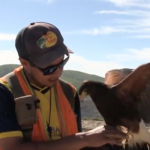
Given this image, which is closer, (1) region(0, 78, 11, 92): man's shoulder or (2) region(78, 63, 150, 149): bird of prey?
(1) region(0, 78, 11, 92): man's shoulder

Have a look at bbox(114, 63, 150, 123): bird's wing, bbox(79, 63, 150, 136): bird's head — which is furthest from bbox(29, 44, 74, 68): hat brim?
bbox(114, 63, 150, 123): bird's wing

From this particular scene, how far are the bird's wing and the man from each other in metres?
1.65

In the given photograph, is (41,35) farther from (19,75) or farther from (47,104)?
(47,104)

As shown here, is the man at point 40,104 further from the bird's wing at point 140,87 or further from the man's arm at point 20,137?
the bird's wing at point 140,87

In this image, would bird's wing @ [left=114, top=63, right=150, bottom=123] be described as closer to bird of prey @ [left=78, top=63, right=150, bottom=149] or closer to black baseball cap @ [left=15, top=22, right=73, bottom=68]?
bird of prey @ [left=78, top=63, right=150, bottom=149]

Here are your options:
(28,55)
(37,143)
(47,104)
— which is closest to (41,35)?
(28,55)

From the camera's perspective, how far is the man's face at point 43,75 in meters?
2.92

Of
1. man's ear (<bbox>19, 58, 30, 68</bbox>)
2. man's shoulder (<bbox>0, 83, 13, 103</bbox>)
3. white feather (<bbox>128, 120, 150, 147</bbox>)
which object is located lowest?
white feather (<bbox>128, 120, 150, 147</bbox>)

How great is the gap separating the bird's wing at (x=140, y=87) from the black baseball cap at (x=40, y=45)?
6.26 ft

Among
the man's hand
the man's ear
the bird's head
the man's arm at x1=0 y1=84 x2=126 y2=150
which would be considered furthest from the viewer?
the bird's head

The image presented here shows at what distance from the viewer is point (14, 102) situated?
2795mm

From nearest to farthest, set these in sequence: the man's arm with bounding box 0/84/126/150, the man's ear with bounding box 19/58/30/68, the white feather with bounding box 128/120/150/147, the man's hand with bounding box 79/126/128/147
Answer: the man's arm with bounding box 0/84/126/150, the man's hand with bounding box 79/126/128/147, the man's ear with bounding box 19/58/30/68, the white feather with bounding box 128/120/150/147

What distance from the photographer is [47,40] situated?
9.47 feet

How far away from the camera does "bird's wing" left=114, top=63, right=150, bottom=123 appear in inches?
185
